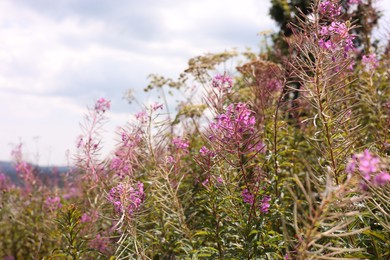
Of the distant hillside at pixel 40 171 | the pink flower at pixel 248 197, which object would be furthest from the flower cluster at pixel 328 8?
the distant hillside at pixel 40 171

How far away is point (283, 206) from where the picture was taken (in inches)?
132

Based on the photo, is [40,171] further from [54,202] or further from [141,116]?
[141,116]

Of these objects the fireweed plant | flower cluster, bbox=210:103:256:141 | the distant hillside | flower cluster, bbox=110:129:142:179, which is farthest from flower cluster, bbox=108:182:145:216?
the distant hillside

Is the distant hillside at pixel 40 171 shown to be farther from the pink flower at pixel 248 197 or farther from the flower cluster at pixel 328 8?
the flower cluster at pixel 328 8

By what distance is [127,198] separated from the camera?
286cm

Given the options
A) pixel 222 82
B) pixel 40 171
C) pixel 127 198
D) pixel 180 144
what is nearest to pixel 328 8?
pixel 222 82

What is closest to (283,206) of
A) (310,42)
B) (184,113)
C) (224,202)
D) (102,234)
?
(224,202)

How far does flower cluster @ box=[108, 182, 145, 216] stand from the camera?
2797 millimetres

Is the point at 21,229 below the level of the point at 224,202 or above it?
below

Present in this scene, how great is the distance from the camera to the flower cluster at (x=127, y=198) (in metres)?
2.80

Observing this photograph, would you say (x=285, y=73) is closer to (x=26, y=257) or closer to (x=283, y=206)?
(x=283, y=206)

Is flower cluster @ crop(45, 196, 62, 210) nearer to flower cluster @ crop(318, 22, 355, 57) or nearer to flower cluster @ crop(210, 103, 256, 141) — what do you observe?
flower cluster @ crop(210, 103, 256, 141)

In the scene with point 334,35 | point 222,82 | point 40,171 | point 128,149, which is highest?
point 334,35

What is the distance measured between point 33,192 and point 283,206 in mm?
5157
